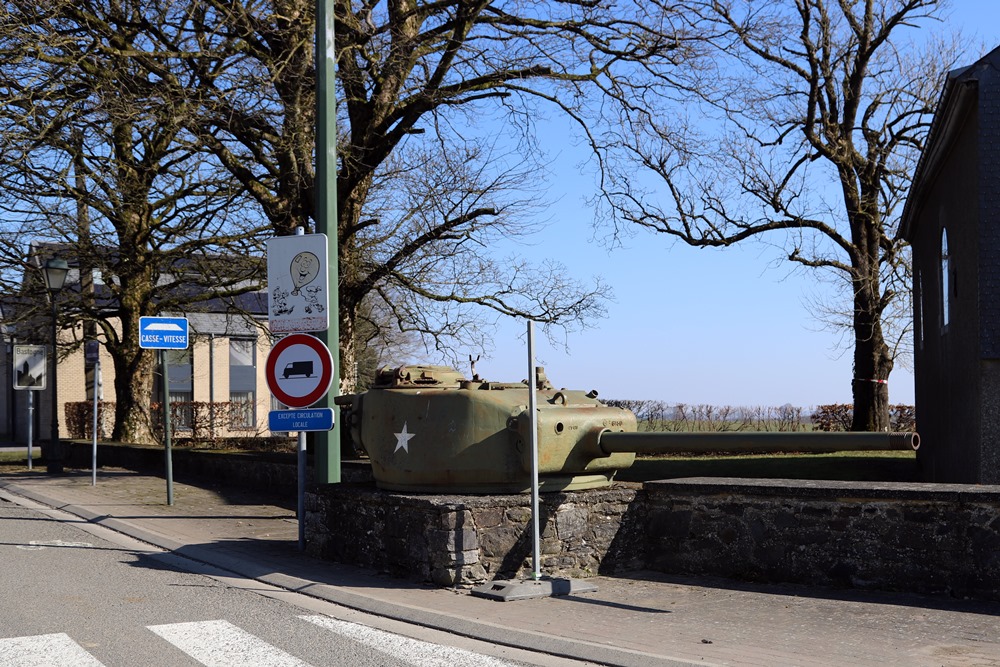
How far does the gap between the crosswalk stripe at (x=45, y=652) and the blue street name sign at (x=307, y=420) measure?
3321 millimetres

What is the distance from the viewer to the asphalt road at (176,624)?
6.53 meters

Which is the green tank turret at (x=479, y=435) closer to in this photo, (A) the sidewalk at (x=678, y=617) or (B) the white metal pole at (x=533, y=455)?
(B) the white metal pole at (x=533, y=455)

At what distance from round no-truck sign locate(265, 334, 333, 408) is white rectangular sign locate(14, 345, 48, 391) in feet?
50.5

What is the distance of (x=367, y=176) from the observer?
56.3ft

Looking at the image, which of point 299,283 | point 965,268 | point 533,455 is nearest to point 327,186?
point 299,283

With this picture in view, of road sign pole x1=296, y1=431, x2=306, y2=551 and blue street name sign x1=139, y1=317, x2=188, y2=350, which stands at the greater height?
blue street name sign x1=139, y1=317, x2=188, y2=350

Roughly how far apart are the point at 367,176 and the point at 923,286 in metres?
10.7

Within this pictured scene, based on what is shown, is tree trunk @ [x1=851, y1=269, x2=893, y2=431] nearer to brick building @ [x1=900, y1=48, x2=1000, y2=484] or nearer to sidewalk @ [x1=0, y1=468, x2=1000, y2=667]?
brick building @ [x1=900, y1=48, x2=1000, y2=484]

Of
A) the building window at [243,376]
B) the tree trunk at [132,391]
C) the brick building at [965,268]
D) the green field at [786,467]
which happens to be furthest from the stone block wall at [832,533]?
the building window at [243,376]

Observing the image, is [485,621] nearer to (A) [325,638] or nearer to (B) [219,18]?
(A) [325,638]

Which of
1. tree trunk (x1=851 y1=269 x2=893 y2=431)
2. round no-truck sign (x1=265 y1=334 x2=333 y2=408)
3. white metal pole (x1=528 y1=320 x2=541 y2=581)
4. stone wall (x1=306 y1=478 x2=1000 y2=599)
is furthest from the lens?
tree trunk (x1=851 y1=269 x2=893 y2=431)

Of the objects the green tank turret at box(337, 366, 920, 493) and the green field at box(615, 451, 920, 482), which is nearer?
the green tank turret at box(337, 366, 920, 493)

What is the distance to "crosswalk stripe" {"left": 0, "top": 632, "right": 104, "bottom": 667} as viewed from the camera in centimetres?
637

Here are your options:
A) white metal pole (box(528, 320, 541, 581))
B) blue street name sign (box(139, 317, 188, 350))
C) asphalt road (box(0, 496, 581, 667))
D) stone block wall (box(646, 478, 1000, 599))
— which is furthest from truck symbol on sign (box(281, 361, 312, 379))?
blue street name sign (box(139, 317, 188, 350))
